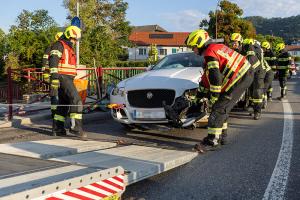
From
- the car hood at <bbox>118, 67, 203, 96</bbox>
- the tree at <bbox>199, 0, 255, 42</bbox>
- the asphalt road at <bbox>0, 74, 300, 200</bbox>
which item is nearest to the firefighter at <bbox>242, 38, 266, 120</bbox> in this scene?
the asphalt road at <bbox>0, 74, 300, 200</bbox>

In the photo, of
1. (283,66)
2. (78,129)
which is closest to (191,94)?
(78,129)

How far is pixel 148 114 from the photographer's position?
278 inches

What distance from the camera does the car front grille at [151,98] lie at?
23.0 feet

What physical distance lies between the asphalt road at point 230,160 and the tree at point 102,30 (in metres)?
16.8

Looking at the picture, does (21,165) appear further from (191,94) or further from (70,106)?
(191,94)

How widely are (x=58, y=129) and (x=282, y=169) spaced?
4.35 m

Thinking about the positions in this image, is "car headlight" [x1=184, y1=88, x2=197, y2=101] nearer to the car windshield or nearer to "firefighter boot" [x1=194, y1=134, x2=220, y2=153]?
"firefighter boot" [x1=194, y1=134, x2=220, y2=153]

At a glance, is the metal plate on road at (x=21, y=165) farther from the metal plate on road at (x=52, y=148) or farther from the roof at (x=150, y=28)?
the roof at (x=150, y=28)

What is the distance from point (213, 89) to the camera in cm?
610

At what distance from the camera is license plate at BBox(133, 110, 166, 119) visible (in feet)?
22.7

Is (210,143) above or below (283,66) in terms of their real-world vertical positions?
below

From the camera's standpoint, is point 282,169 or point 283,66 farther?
point 283,66

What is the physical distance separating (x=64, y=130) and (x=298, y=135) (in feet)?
14.4

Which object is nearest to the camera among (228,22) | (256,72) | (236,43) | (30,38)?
(256,72)
